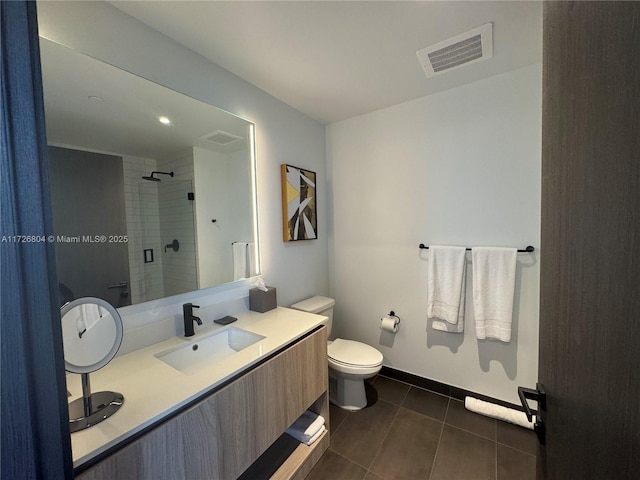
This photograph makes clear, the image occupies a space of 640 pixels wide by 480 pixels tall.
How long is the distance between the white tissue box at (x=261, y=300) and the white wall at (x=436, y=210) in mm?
947

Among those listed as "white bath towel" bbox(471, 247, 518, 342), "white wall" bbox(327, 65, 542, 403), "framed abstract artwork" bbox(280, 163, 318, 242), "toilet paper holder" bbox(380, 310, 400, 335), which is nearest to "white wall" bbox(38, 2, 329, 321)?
"framed abstract artwork" bbox(280, 163, 318, 242)

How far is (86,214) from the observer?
1.07 metres

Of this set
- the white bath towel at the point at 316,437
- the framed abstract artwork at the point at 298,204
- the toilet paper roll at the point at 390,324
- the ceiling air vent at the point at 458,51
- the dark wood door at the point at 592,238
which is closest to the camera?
the dark wood door at the point at 592,238

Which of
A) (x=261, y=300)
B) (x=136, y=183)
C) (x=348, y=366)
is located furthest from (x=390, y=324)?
(x=136, y=183)

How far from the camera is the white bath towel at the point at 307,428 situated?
59.3 inches

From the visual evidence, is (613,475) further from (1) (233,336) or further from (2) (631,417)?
(1) (233,336)

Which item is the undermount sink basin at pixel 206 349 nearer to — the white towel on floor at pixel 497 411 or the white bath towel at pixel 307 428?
the white bath towel at pixel 307 428

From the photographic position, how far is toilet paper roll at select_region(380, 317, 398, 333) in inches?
84.2

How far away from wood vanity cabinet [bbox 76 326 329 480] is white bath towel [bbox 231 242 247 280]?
0.64m

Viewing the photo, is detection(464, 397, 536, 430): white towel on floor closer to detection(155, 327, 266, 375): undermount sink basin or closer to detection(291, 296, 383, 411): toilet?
detection(291, 296, 383, 411): toilet

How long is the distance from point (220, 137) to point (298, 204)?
0.79 meters

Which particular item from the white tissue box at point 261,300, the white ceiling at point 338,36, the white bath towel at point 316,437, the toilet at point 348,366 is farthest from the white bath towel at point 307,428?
the white ceiling at point 338,36

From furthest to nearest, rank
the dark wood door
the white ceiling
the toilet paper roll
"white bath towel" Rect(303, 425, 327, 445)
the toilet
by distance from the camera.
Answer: the toilet paper roll
the toilet
"white bath towel" Rect(303, 425, 327, 445)
the white ceiling
the dark wood door

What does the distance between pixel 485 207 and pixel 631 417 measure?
1725 millimetres
